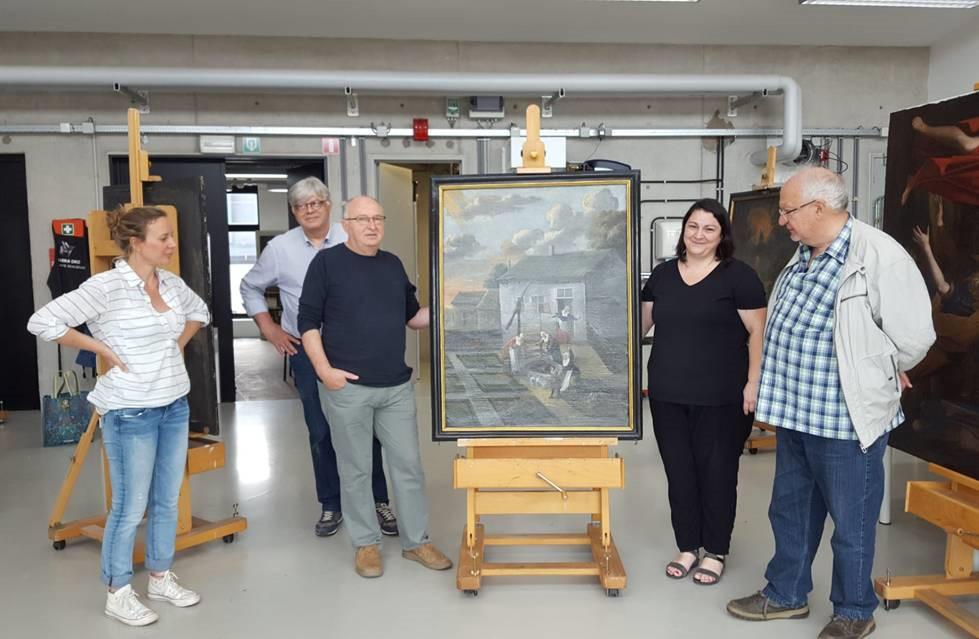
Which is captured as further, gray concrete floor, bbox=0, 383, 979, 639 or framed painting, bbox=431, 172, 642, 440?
framed painting, bbox=431, 172, 642, 440

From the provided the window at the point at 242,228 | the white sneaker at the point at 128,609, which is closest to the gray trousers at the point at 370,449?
the white sneaker at the point at 128,609

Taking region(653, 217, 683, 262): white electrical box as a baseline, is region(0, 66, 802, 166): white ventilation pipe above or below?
above

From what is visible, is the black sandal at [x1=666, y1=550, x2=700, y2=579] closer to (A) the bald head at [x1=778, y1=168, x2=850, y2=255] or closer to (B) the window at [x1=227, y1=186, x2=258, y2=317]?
(A) the bald head at [x1=778, y1=168, x2=850, y2=255]

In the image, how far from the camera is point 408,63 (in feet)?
21.3

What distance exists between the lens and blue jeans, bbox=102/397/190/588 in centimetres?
259

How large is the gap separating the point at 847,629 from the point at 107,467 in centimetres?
307

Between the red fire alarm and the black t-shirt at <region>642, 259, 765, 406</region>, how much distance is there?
412 cm

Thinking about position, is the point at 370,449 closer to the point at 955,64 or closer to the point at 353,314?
the point at 353,314

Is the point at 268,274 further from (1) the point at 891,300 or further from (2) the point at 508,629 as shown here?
(1) the point at 891,300

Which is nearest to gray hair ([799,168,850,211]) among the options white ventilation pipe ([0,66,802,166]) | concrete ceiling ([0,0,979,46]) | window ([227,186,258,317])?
concrete ceiling ([0,0,979,46])

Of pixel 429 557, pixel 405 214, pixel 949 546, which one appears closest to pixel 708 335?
pixel 949 546

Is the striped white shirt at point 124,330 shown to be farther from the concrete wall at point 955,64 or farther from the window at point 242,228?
the window at point 242,228

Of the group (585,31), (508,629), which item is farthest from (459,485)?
(585,31)

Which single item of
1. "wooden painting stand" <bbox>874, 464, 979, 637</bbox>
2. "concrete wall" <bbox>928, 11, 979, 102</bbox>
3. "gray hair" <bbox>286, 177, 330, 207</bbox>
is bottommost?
"wooden painting stand" <bbox>874, 464, 979, 637</bbox>
